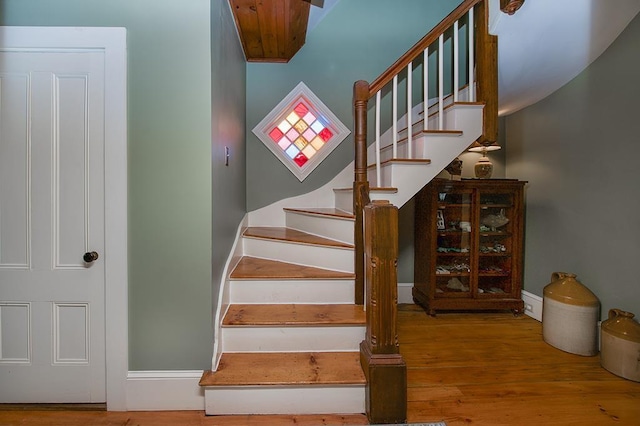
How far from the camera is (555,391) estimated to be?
5.86 ft

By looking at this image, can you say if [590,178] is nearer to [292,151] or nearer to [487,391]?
[487,391]

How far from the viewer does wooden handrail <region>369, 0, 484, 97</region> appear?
2227mm

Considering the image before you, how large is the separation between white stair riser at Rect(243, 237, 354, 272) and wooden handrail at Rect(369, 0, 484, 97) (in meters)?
1.15

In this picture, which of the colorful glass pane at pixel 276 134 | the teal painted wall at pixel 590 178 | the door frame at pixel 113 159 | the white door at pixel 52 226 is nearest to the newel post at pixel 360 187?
the colorful glass pane at pixel 276 134

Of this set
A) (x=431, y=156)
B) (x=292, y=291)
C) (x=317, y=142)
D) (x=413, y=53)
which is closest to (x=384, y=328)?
(x=292, y=291)

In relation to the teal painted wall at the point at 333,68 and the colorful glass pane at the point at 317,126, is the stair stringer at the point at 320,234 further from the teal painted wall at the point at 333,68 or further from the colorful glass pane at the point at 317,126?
the colorful glass pane at the point at 317,126

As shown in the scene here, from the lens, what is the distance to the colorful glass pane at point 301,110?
316 cm

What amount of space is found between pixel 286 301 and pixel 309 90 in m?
2.10

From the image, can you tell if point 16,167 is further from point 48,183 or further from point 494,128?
point 494,128

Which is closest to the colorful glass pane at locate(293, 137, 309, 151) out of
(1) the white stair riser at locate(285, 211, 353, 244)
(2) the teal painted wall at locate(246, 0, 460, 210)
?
(2) the teal painted wall at locate(246, 0, 460, 210)

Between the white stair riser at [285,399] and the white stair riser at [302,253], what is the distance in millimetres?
769

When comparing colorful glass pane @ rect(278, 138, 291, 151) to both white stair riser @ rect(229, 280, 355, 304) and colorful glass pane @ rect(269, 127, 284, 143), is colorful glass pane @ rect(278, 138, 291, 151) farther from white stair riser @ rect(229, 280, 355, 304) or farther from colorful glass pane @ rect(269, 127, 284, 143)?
white stair riser @ rect(229, 280, 355, 304)

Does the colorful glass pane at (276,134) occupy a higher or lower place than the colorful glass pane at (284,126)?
lower

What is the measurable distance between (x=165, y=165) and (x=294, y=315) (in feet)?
3.58
